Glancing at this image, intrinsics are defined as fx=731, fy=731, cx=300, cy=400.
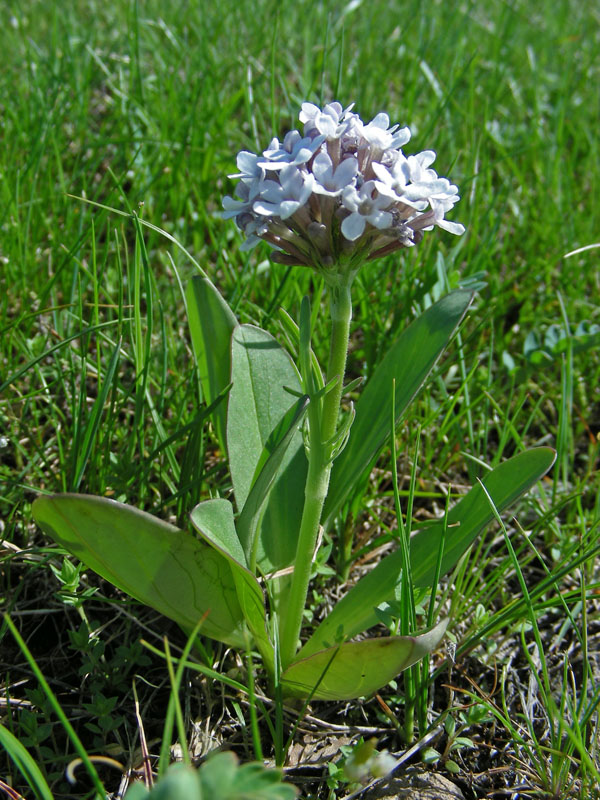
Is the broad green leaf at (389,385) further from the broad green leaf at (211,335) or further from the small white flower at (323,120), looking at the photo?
the small white flower at (323,120)

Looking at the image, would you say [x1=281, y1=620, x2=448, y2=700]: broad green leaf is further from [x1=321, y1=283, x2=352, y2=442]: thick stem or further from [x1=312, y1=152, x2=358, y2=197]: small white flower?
[x1=312, y1=152, x2=358, y2=197]: small white flower

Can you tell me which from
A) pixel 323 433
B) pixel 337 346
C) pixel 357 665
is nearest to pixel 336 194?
pixel 337 346

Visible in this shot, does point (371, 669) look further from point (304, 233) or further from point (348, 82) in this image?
point (348, 82)

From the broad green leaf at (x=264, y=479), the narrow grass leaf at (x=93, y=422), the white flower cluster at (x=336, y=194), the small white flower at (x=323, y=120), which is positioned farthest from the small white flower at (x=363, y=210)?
the narrow grass leaf at (x=93, y=422)

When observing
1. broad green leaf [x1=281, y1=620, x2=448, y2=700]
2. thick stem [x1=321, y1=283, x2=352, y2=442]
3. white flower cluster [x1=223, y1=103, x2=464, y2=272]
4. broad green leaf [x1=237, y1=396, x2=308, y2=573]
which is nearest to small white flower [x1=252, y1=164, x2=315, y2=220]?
white flower cluster [x1=223, y1=103, x2=464, y2=272]

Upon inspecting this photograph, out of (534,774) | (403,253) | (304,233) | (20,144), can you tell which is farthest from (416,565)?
(20,144)

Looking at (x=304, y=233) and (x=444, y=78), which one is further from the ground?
(x=444, y=78)
